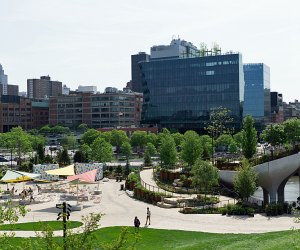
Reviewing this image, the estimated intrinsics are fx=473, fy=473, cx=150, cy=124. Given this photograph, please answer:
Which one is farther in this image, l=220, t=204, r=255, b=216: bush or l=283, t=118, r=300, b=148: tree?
l=283, t=118, r=300, b=148: tree

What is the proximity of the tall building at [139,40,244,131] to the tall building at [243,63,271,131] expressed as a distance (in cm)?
2394

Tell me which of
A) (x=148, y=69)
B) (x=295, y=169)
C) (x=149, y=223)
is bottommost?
(x=149, y=223)

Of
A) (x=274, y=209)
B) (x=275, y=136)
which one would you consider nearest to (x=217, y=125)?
(x=275, y=136)

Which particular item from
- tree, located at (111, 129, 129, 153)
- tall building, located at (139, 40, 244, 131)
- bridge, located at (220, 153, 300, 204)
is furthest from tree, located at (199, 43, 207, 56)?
bridge, located at (220, 153, 300, 204)

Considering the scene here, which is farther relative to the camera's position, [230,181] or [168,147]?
[168,147]

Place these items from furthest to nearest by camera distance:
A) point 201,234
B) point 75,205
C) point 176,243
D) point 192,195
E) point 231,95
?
point 231,95, point 192,195, point 75,205, point 201,234, point 176,243

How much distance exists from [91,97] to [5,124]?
37.2 meters

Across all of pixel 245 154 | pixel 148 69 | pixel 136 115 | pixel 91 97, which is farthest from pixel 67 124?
pixel 245 154

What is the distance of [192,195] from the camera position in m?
51.2

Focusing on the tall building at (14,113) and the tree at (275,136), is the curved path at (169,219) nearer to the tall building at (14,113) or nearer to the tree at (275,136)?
the tree at (275,136)

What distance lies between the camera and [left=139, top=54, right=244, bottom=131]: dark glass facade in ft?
506

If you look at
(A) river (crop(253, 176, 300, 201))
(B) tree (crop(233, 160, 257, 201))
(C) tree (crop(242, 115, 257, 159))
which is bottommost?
(A) river (crop(253, 176, 300, 201))

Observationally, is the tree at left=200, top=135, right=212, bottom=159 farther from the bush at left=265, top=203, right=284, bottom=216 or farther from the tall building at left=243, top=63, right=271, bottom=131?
the tall building at left=243, top=63, right=271, bottom=131

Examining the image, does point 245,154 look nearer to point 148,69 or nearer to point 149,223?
point 149,223
